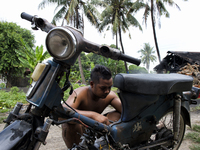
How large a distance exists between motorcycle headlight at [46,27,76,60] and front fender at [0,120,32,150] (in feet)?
1.57

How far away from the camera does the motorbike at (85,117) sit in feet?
2.90

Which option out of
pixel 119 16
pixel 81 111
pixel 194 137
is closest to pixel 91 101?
pixel 81 111

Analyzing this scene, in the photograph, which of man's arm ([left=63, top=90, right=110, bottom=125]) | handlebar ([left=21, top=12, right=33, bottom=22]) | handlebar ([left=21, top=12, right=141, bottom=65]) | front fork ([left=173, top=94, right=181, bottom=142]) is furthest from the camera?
front fork ([left=173, top=94, right=181, bottom=142])

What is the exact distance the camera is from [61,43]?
916 mm

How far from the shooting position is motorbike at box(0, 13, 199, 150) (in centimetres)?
88

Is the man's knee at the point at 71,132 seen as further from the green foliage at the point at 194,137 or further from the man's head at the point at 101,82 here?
the green foliage at the point at 194,137

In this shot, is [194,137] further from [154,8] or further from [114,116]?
[154,8]

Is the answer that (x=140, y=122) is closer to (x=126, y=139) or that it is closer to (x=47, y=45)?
(x=126, y=139)

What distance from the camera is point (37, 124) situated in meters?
0.94

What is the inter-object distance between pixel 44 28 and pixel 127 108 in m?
1.08

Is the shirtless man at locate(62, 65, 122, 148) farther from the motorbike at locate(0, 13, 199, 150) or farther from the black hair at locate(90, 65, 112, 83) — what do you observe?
the motorbike at locate(0, 13, 199, 150)

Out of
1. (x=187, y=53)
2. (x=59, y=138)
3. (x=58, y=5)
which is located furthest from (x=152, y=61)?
(x=59, y=138)

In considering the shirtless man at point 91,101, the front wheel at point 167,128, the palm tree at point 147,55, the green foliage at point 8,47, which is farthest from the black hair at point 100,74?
the palm tree at point 147,55

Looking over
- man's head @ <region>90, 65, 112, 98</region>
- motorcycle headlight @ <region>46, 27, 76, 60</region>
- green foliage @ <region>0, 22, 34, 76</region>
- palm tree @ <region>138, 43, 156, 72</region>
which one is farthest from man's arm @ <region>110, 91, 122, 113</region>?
palm tree @ <region>138, 43, 156, 72</region>
